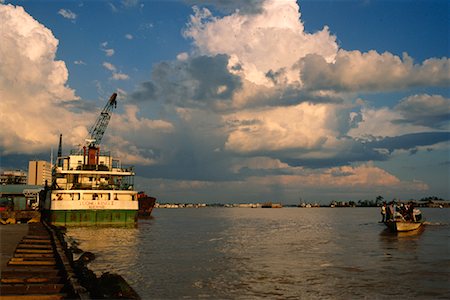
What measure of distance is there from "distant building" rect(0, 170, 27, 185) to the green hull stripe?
102414mm

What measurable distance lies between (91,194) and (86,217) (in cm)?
323

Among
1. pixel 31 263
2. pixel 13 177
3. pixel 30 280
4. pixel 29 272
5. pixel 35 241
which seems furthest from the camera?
pixel 13 177

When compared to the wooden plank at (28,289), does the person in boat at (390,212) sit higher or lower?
higher

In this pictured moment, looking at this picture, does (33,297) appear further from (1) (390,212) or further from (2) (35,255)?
(1) (390,212)

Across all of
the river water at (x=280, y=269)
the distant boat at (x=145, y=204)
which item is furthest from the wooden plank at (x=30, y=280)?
the distant boat at (x=145, y=204)

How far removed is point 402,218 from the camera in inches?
2133

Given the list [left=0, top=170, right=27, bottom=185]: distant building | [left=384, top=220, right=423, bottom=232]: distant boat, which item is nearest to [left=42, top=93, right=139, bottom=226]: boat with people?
Answer: [left=384, top=220, right=423, bottom=232]: distant boat

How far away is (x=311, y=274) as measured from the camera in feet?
80.7

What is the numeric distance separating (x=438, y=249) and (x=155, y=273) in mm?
25068

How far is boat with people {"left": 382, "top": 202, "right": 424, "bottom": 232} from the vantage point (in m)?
51.0

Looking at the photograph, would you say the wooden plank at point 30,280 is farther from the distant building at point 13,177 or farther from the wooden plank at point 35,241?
the distant building at point 13,177

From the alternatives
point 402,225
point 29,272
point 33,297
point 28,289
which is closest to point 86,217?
point 402,225

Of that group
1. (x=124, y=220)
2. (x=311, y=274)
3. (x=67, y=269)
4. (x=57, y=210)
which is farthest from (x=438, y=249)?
(x=57, y=210)

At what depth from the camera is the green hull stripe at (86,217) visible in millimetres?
57688
